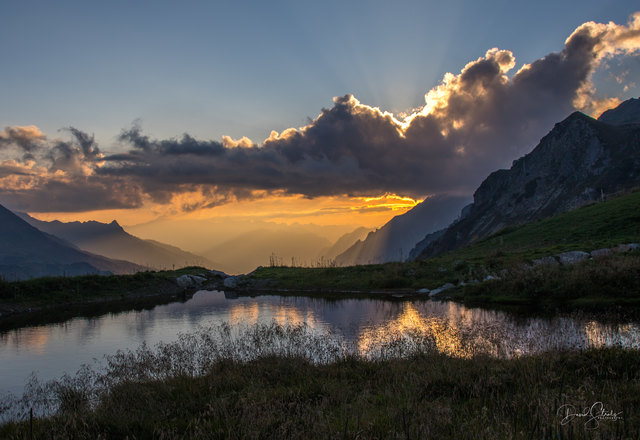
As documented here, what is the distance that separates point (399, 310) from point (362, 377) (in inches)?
1053

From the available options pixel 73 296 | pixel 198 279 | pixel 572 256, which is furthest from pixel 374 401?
pixel 198 279

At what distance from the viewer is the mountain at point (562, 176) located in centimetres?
14100

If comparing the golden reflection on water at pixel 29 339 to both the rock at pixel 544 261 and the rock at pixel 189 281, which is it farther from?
the rock at pixel 544 261

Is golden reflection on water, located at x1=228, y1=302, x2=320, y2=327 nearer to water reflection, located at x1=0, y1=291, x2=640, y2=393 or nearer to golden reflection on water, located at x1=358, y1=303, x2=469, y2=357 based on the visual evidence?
water reflection, located at x1=0, y1=291, x2=640, y2=393

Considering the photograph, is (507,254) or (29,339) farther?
(507,254)

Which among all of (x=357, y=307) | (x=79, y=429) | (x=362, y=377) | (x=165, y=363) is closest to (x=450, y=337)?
(x=362, y=377)

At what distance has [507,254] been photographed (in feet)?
187

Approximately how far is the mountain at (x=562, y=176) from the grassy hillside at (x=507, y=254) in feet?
266

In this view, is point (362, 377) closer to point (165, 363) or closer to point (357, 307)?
point (165, 363)

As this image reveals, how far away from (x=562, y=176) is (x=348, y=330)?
175 m

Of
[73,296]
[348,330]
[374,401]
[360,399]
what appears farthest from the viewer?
[73,296]

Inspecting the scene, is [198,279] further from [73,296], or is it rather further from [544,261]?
[544,261]

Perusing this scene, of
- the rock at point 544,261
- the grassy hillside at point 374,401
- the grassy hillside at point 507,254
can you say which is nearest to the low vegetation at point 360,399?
the grassy hillside at point 374,401

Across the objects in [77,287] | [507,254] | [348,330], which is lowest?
[348,330]
